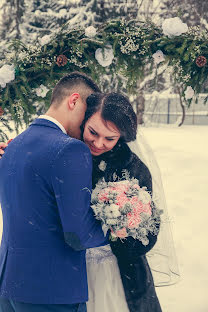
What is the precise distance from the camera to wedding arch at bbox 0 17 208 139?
3801 mm

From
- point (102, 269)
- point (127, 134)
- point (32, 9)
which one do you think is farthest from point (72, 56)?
point (32, 9)

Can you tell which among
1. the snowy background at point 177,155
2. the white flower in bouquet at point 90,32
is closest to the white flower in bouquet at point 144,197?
the white flower in bouquet at point 90,32

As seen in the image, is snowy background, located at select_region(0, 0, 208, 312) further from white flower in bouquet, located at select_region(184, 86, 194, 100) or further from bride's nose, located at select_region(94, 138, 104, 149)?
bride's nose, located at select_region(94, 138, 104, 149)

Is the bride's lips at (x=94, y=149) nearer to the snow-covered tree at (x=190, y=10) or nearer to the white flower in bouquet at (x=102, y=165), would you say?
the white flower in bouquet at (x=102, y=165)

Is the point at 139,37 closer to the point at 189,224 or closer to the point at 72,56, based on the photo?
the point at 72,56

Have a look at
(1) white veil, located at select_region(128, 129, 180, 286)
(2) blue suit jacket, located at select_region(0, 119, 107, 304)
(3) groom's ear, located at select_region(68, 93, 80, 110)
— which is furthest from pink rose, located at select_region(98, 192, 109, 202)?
(1) white veil, located at select_region(128, 129, 180, 286)

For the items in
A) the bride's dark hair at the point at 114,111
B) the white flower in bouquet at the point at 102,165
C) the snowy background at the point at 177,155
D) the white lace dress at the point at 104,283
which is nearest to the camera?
the bride's dark hair at the point at 114,111

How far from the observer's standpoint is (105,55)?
3.87 meters

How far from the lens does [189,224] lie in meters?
7.82

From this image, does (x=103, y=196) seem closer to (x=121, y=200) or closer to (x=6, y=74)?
(x=121, y=200)

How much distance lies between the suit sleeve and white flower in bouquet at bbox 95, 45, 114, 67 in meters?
2.00

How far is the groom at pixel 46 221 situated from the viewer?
6.75ft

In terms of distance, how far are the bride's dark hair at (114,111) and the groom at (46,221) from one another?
36 cm

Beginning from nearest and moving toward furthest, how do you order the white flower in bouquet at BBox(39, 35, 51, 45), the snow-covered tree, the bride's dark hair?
the bride's dark hair
the white flower in bouquet at BBox(39, 35, 51, 45)
the snow-covered tree
